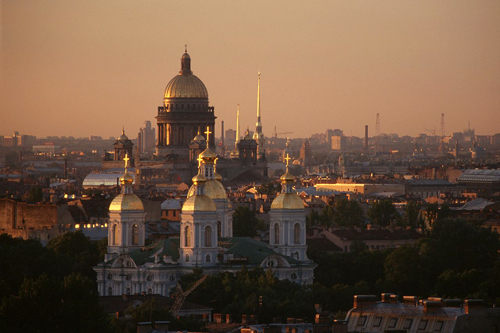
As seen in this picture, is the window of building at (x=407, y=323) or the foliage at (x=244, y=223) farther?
the foliage at (x=244, y=223)

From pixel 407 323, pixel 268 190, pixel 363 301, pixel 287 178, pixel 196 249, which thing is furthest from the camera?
pixel 268 190

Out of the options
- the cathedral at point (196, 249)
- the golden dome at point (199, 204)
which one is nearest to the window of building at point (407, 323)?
the cathedral at point (196, 249)

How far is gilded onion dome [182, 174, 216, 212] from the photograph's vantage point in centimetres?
7206

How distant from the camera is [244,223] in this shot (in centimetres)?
9400

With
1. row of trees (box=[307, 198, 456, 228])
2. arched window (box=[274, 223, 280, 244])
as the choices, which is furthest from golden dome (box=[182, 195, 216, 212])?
row of trees (box=[307, 198, 456, 228])

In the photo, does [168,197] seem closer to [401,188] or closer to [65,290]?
[401,188]

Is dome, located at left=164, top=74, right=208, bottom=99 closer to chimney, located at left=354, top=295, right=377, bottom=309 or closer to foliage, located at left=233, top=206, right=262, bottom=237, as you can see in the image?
foliage, located at left=233, top=206, right=262, bottom=237

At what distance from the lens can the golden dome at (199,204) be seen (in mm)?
72062

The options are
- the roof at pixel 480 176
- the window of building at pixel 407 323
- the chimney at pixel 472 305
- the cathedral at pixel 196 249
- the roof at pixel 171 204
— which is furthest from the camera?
the roof at pixel 480 176

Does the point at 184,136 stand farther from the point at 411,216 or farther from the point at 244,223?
the point at 244,223

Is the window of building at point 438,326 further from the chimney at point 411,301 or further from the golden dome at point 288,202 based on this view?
the golden dome at point 288,202

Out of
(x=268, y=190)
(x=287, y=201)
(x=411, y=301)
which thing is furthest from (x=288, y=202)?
(x=268, y=190)

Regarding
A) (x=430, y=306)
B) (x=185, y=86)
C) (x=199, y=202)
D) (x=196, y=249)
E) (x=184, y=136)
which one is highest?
(x=185, y=86)

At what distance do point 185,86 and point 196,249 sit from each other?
4112 inches
